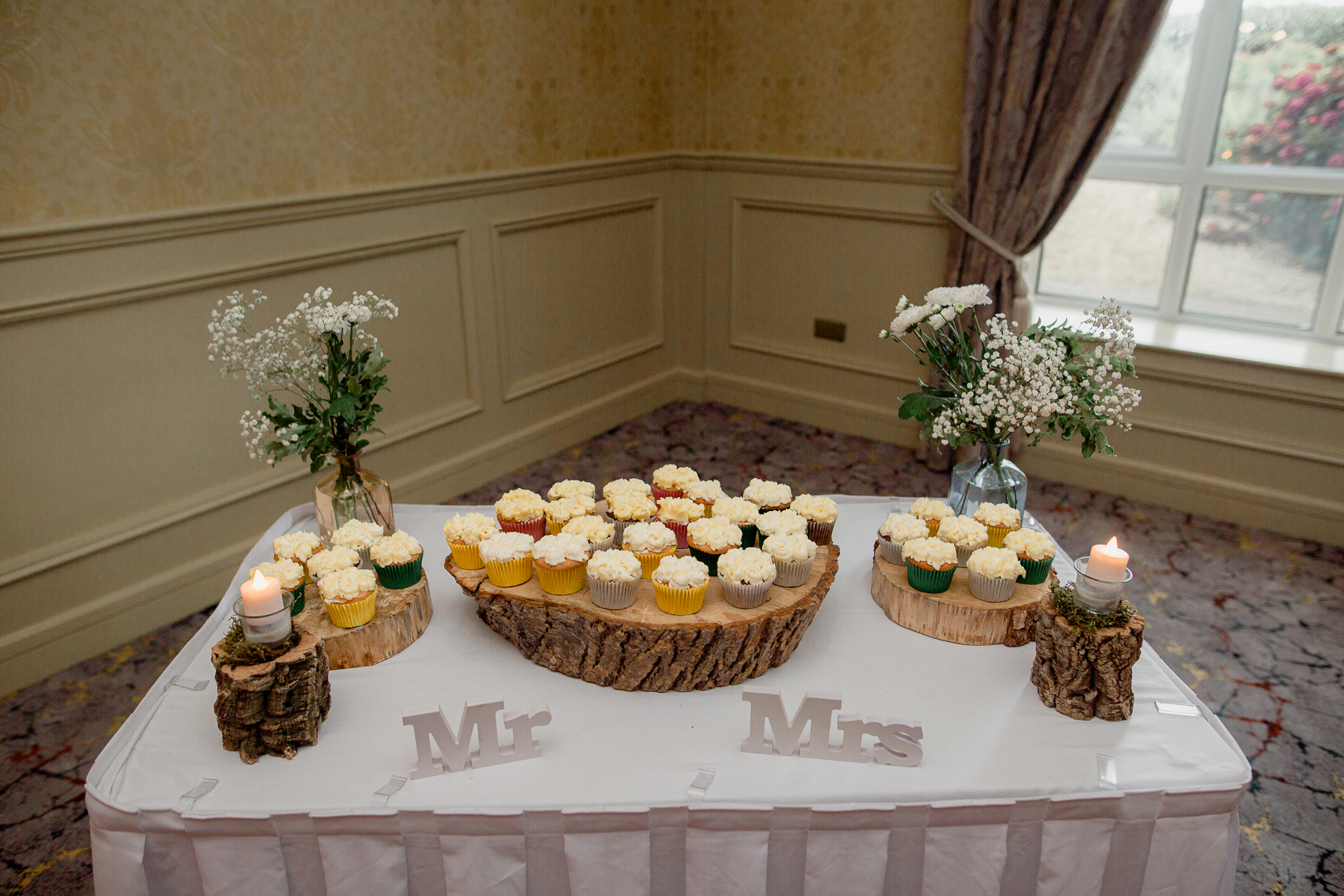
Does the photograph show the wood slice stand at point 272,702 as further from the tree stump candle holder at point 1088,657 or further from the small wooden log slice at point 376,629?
the tree stump candle holder at point 1088,657

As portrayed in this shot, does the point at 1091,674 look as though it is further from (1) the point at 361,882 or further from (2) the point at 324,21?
(2) the point at 324,21

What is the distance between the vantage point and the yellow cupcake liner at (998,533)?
175cm

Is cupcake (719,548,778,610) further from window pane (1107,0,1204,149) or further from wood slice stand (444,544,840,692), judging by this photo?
window pane (1107,0,1204,149)

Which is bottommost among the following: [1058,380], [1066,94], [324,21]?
[1058,380]

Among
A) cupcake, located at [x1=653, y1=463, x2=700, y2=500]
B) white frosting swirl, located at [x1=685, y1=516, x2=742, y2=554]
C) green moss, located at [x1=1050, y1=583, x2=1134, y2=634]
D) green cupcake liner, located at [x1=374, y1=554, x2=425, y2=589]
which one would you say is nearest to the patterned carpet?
green moss, located at [x1=1050, y1=583, x2=1134, y2=634]

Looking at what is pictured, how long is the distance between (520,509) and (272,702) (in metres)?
0.56

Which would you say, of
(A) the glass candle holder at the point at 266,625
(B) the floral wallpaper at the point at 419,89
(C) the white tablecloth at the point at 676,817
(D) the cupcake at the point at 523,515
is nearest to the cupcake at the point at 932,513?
(C) the white tablecloth at the point at 676,817

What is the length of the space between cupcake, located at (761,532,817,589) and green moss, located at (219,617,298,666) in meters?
0.79

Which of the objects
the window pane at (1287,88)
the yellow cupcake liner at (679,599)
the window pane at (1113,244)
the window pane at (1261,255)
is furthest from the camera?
the window pane at (1113,244)

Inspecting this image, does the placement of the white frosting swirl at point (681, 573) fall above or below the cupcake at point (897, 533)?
above

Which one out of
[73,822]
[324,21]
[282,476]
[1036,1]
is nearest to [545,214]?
[324,21]

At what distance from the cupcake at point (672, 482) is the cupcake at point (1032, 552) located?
24.3 inches

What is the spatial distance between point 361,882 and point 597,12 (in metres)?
3.19

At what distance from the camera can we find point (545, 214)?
3533 mm
